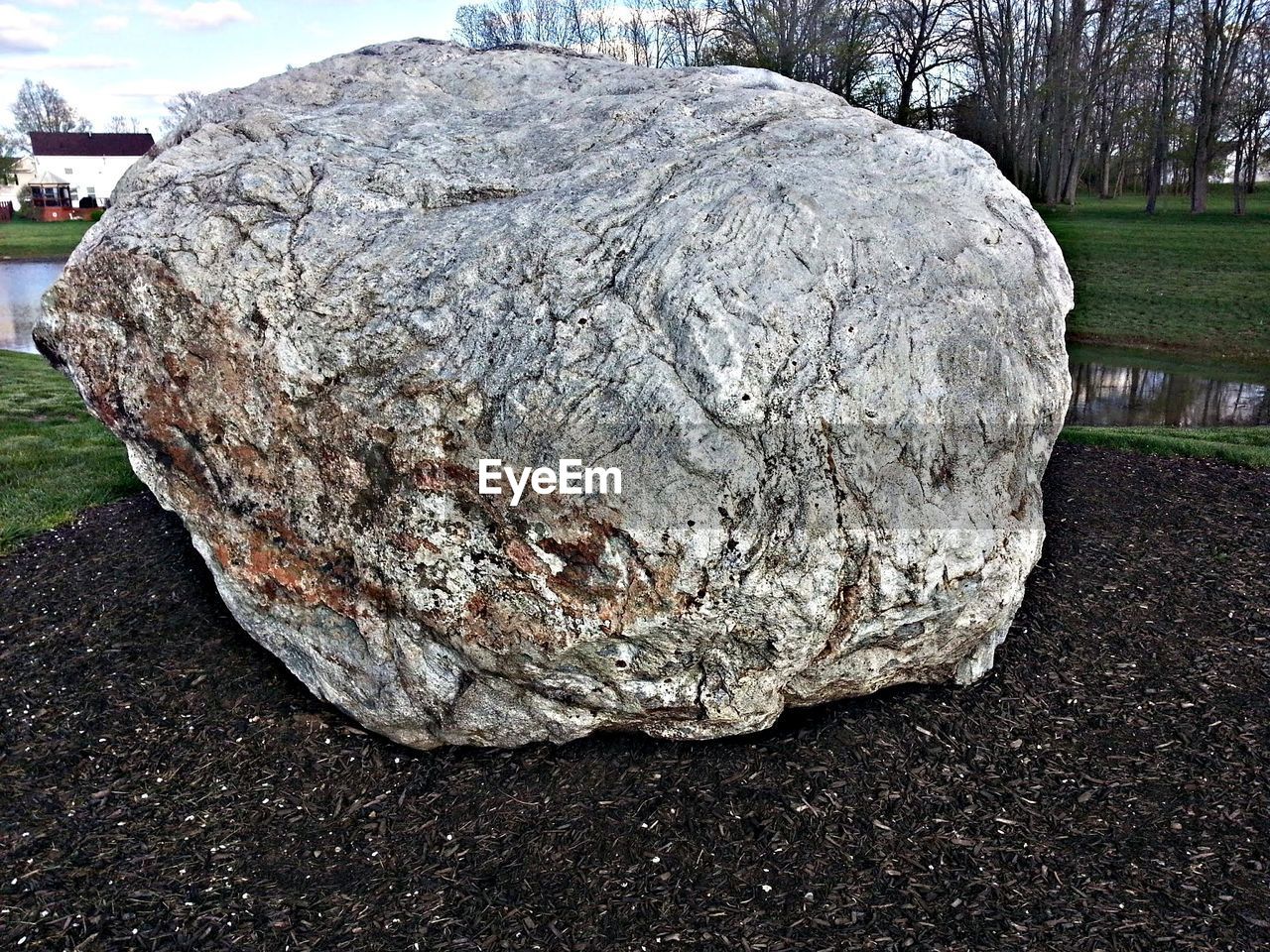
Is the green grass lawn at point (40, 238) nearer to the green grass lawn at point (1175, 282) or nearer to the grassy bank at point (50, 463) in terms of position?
the grassy bank at point (50, 463)

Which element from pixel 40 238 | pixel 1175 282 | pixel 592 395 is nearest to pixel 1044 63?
pixel 1175 282

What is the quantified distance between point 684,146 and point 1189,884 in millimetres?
3818

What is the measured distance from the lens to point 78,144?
69188 millimetres

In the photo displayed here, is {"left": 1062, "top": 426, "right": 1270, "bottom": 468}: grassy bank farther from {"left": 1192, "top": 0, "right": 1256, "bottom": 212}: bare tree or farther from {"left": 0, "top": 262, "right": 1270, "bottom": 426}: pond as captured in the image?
{"left": 1192, "top": 0, "right": 1256, "bottom": 212}: bare tree

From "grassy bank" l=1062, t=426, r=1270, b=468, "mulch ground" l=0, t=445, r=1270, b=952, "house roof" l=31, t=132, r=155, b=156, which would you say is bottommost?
"mulch ground" l=0, t=445, r=1270, b=952

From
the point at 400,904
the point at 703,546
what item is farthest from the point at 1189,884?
the point at 400,904

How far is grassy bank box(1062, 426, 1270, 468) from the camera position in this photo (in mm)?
8117

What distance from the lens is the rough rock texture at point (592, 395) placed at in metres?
3.69

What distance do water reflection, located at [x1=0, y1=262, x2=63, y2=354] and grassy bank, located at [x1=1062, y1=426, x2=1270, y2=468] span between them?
14.6 meters

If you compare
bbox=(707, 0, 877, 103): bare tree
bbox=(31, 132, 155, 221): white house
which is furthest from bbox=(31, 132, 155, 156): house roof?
bbox=(707, 0, 877, 103): bare tree

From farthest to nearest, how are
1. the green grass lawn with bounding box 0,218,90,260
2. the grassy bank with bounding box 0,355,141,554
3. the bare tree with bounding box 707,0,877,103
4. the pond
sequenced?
the green grass lawn with bounding box 0,218,90,260 → the bare tree with bounding box 707,0,877,103 → the pond → the grassy bank with bounding box 0,355,141,554

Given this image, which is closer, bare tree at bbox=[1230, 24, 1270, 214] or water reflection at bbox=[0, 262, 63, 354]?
water reflection at bbox=[0, 262, 63, 354]

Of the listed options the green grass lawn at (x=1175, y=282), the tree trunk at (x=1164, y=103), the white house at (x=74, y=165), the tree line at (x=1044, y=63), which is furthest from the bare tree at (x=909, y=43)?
the white house at (x=74, y=165)

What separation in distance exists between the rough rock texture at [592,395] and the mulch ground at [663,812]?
28 centimetres
